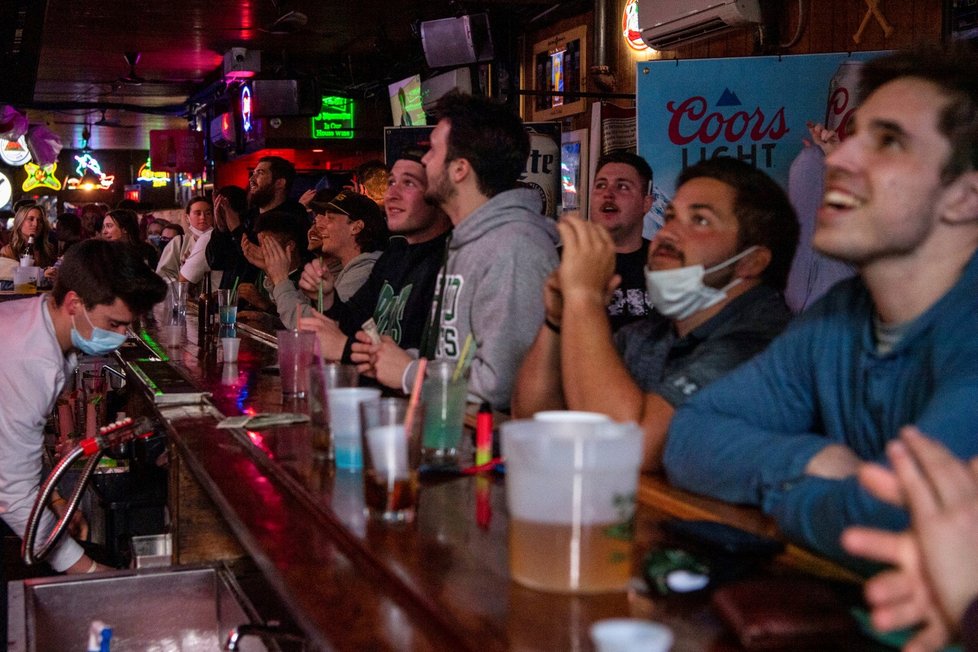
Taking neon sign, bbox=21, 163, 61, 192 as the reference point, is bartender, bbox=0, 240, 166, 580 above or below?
below

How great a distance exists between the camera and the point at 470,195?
304 centimetres

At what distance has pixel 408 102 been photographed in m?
9.68

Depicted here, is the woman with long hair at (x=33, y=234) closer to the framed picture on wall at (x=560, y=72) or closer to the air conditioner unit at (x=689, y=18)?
the framed picture on wall at (x=560, y=72)

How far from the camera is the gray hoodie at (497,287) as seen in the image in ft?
8.48

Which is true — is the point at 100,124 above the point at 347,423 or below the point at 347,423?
above

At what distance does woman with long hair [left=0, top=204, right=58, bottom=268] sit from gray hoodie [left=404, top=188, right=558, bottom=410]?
7.33 m

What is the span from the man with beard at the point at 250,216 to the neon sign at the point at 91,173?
69.2 feet

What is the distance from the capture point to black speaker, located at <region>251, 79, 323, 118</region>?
38.3 ft

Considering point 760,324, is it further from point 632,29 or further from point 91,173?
point 91,173

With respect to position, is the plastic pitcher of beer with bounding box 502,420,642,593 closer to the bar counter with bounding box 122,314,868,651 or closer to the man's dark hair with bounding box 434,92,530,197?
the bar counter with bounding box 122,314,868,651

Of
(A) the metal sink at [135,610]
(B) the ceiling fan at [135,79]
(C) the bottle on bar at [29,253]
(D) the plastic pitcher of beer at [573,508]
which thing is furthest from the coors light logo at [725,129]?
(B) the ceiling fan at [135,79]

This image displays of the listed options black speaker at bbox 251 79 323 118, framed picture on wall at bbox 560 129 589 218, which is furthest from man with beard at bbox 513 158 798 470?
black speaker at bbox 251 79 323 118

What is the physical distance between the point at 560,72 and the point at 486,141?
18.4 ft

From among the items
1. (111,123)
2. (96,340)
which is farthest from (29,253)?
(111,123)
